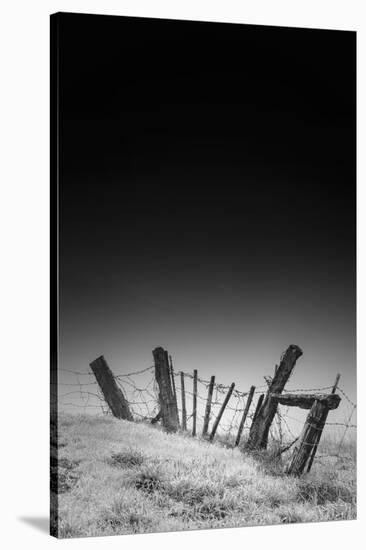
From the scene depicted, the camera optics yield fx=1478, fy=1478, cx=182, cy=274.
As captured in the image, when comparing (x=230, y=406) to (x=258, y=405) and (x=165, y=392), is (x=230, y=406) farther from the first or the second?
(x=165, y=392)

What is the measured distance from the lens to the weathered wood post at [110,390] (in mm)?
10867

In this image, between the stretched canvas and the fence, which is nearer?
the stretched canvas

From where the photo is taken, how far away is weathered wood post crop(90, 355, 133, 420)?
428 inches

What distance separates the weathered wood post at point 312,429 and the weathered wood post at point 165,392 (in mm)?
1022

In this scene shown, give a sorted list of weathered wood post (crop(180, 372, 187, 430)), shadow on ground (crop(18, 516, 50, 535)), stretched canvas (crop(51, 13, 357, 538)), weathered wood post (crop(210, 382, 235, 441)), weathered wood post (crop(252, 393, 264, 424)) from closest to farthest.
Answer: stretched canvas (crop(51, 13, 357, 538))
shadow on ground (crop(18, 516, 50, 535))
weathered wood post (crop(180, 372, 187, 430))
weathered wood post (crop(210, 382, 235, 441))
weathered wood post (crop(252, 393, 264, 424))

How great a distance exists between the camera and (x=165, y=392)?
1120cm

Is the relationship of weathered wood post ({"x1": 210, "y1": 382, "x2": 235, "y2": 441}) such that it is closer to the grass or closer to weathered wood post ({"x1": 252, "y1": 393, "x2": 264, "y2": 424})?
the grass

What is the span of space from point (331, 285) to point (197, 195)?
52.2 inches

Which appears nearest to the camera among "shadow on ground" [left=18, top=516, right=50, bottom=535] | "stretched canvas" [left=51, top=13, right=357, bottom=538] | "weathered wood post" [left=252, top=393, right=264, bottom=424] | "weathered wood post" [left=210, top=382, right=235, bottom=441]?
"stretched canvas" [left=51, top=13, right=357, bottom=538]

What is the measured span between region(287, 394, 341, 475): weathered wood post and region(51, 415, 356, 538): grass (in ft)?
0.49

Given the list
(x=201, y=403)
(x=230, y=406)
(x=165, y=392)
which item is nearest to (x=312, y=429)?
(x=230, y=406)

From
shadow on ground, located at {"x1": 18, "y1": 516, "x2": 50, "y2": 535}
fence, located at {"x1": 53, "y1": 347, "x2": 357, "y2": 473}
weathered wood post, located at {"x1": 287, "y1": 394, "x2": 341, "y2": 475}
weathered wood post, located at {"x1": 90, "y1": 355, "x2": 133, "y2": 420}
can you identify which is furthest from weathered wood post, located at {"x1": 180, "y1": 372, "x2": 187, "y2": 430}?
shadow on ground, located at {"x1": 18, "y1": 516, "x2": 50, "y2": 535}

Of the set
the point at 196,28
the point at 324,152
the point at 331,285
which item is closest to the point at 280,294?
the point at 331,285

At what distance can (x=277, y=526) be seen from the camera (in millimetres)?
11227
